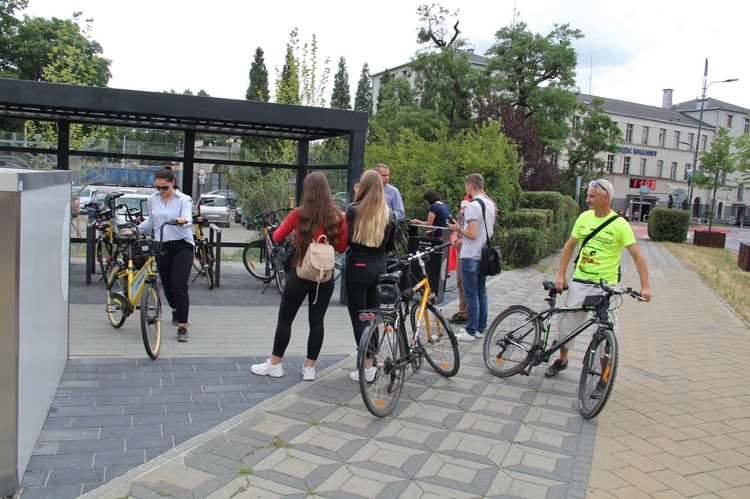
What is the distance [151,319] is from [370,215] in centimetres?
227

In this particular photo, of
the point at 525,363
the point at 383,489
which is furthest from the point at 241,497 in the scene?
the point at 525,363

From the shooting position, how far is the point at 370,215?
489 centimetres

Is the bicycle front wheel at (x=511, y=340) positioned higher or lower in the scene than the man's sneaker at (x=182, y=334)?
higher

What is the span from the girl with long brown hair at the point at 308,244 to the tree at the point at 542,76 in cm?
3403

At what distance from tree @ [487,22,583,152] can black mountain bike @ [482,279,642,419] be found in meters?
33.1

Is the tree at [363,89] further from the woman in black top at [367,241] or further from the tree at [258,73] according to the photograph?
the woman in black top at [367,241]

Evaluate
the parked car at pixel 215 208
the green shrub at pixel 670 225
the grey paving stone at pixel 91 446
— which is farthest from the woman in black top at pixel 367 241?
the green shrub at pixel 670 225

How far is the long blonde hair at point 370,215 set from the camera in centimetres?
488

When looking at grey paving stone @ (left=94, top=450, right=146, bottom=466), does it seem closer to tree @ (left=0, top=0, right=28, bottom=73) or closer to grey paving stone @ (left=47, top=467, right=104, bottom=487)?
grey paving stone @ (left=47, top=467, right=104, bottom=487)

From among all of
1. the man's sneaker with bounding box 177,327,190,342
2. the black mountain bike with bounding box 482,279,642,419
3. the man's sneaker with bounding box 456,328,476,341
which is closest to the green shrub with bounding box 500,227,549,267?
the man's sneaker with bounding box 456,328,476,341

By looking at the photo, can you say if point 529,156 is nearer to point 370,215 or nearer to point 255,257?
point 255,257

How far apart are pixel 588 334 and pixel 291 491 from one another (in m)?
5.33


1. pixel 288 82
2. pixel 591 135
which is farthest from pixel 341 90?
pixel 288 82

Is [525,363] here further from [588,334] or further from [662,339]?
[662,339]
